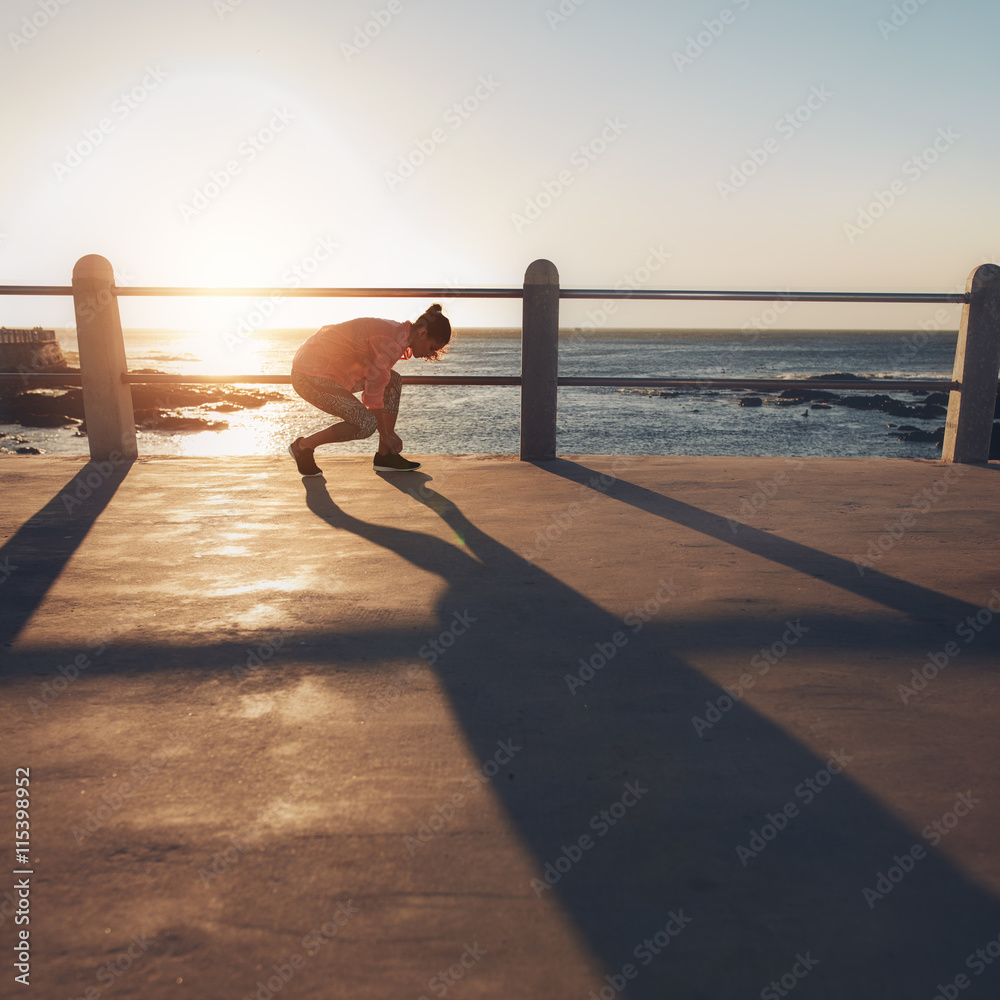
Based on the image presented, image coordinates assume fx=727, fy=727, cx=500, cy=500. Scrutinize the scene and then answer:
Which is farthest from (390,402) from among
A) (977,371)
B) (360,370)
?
(977,371)

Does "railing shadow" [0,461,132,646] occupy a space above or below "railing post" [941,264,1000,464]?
below

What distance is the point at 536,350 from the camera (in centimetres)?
507

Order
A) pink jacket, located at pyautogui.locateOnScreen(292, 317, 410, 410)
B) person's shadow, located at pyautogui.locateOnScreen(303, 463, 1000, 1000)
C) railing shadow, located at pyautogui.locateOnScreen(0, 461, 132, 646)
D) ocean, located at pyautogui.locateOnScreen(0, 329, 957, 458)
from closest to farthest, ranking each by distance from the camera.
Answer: person's shadow, located at pyautogui.locateOnScreen(303, 463, 1000, 1000) < railing shadow, located at pyautogui.locateOnScreen(0, 461, 132, 646) < pink jacket, located at pyautogui.locateOnScreen(292, 317, 410, 410) < ocean, located at pyautogui.locateOnScreen(0, 329, 957, 458)

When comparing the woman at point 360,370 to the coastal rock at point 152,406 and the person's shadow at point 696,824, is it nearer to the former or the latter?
the person's shadow at point 696,824

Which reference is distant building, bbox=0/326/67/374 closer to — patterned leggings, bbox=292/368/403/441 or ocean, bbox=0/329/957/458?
ocean, bbox=0/329/957/458

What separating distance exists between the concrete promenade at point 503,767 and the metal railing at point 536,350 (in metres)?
2.14

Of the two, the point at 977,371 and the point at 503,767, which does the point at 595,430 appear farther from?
the point at 503,767

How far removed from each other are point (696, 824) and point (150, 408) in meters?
27.4

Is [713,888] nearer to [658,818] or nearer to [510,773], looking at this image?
[658,818]

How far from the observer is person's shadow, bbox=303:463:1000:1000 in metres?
1.06

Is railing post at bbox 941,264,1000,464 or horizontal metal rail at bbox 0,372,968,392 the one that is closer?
horizontal metal rail at bbox 0,372,968,392

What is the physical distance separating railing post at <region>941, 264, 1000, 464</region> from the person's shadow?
11.8 feet

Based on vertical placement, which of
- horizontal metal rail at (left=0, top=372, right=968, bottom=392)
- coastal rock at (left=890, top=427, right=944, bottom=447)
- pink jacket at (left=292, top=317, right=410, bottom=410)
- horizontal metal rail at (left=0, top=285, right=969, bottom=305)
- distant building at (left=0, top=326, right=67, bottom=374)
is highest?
horizontal metal rail at (left=0, top=285, right=969, bottom=305)

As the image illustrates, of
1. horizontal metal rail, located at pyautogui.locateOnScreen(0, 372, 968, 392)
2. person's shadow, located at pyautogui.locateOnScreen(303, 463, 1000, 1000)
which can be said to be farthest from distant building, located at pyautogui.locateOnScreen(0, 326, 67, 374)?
person's shadow, located at pyautogui.locateOnScreen(303, 463, 1000, 1000)
